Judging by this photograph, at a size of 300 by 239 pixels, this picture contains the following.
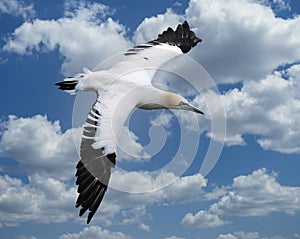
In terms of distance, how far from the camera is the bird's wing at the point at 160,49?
52.2 feet

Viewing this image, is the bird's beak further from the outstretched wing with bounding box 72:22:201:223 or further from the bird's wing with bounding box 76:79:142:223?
the bird's wing with bounding box 76:79:142:223

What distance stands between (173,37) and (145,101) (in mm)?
5797

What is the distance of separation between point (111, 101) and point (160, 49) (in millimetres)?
4986

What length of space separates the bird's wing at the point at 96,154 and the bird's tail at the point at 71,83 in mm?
2259

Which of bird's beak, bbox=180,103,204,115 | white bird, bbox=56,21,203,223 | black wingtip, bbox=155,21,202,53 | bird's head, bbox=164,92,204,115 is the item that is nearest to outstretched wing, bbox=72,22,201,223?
white bird, bbox=56,21,203,223

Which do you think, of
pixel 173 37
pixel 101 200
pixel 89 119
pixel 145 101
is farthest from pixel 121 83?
pixel 173 37

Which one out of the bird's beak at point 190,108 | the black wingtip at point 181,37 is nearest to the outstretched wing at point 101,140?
the bird's beak at point 190,108

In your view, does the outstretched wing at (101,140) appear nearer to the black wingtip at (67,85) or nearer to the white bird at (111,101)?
the white bird at (111,101)

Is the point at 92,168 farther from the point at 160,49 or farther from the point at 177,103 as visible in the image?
the point at 160,49

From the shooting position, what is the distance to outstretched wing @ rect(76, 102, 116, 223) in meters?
12.0

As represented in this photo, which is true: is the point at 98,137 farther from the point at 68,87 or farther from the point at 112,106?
the point at 68,87

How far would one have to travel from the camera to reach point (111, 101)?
43.0 feet

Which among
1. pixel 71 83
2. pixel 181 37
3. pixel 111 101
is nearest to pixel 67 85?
pixel 71 83

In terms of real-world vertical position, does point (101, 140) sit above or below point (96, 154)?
above
